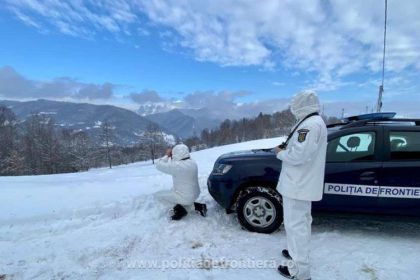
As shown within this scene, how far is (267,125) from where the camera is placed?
109 metres

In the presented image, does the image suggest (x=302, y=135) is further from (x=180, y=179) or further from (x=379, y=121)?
(x=180, y=179)

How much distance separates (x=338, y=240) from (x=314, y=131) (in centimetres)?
213

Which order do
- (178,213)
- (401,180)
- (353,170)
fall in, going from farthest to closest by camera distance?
(178,213), (353,170), (401,180)

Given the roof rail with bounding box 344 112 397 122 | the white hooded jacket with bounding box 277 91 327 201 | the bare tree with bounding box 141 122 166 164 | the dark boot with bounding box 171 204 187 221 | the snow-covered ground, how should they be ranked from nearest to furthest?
the white hooded jacket with bounding box 277 91 327 201
the snow-covered ground
the roof rail with bounding box 344 112 397 122
the dark boot with bounding box 171 204 187 221
the bare tree with bounding box 141 122 166 164

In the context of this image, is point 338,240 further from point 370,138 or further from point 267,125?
point 267,125

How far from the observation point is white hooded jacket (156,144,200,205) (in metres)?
5.18

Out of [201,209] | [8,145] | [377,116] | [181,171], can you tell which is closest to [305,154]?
[377,116]

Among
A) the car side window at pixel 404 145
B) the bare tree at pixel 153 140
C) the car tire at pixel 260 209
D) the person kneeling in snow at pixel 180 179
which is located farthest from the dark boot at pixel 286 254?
the bare tree at pixel 153 140

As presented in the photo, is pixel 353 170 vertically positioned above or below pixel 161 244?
above

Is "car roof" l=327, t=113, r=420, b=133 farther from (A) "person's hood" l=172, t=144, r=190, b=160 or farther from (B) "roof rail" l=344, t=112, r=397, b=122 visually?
(A) "person's hood" l=172, t=144, r=190, b=160

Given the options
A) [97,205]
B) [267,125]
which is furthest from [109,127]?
[97,205]

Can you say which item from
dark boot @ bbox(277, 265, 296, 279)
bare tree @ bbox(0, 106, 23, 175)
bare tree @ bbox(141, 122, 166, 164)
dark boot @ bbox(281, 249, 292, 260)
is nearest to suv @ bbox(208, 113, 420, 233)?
dark boot @ bbox(281, 249, 292, 260)

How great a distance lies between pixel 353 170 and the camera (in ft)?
14.4

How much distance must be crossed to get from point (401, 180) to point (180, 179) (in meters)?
3.20
